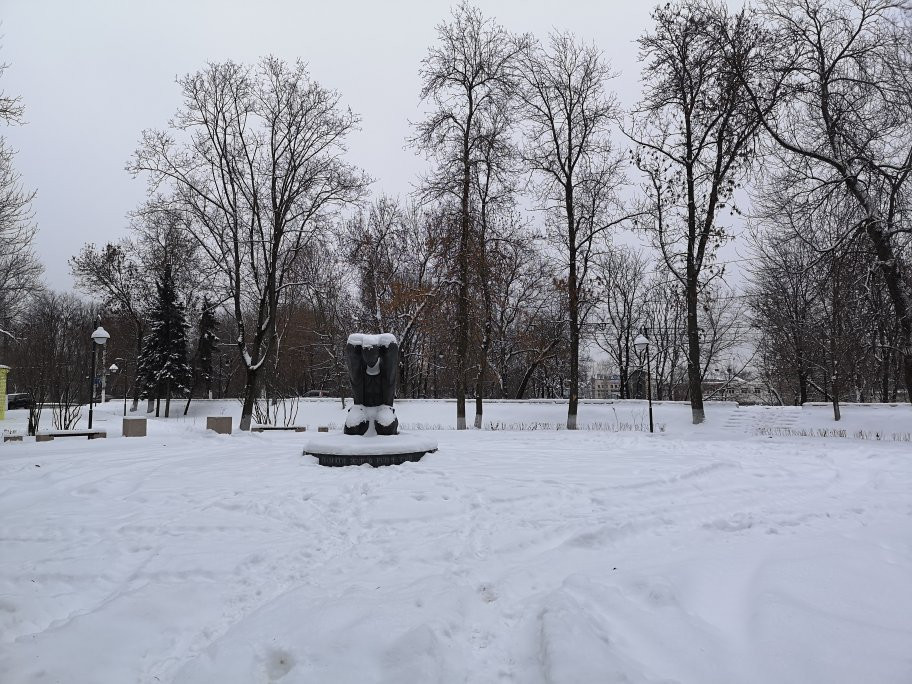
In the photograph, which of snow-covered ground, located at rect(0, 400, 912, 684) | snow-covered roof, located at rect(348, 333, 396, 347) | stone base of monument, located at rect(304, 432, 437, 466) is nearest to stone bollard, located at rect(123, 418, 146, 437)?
snow-covered ground, located at rect(0, 400, 912, 684)

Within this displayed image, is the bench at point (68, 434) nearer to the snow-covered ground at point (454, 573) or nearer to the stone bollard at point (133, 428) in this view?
the stone bollard at point (133, 428)

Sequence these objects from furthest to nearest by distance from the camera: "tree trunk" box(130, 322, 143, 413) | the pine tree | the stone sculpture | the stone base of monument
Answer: the pine tree → "tree trunk" box(130, 322, 143, 413) → the stone sculpture → the stone base of monument

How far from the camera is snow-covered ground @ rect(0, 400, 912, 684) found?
108 inches

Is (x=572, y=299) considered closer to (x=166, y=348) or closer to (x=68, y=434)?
(x=68, y=434)

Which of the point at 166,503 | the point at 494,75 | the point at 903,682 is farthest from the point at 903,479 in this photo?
the point at 494,75

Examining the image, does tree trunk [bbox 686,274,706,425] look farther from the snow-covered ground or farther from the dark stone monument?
the dark stone monument

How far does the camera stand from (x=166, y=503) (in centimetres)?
564

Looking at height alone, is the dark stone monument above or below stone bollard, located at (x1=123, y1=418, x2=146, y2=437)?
above

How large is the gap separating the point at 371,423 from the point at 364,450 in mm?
1076

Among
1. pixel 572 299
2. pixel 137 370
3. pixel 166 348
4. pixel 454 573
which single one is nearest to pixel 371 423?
pixel 454 573

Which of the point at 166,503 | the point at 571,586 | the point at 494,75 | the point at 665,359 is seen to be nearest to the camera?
the point at 571,586

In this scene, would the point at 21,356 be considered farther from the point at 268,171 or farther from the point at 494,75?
the point at 494,75

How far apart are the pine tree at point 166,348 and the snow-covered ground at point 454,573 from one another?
28.4 metres

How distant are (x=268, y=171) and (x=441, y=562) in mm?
18530
